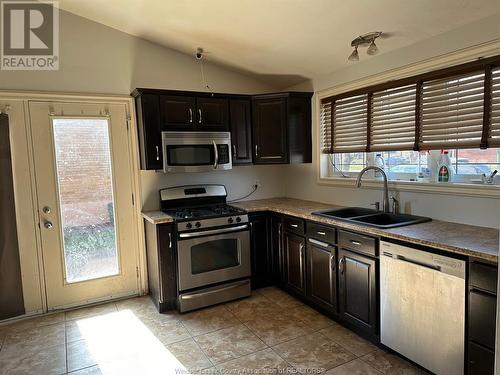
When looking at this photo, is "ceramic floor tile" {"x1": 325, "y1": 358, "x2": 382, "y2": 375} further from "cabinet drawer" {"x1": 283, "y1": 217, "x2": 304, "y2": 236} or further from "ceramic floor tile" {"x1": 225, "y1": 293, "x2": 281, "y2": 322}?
"cabinet drawer" {"x1": 283, "y1": 217, "x2": 304, "y2": 236}

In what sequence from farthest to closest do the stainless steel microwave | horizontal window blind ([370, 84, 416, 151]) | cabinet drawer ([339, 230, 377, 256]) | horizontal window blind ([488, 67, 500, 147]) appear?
the stainless steel microwave → horizontal window blind ([370, 84, 416, 151]) → cabinet drawer ([339, 230, 377, 256]) → horizontal window blind ([488, 67, 500, 147])

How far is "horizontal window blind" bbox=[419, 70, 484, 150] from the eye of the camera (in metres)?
2.33

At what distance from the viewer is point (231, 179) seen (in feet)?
13.3

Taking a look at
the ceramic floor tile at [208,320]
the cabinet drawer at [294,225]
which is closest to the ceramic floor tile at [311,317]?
the ceramic floor tile at [208,320]

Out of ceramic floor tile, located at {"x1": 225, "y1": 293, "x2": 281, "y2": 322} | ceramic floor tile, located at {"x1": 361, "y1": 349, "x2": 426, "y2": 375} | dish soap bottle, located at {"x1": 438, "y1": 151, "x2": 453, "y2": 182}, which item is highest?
dish soap bottle, located at {"x1": 438, "y1": 151, "x2": 453, "y2": 182}

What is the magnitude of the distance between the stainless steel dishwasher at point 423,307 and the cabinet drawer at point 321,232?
50cm

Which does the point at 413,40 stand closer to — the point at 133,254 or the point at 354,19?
the point at 354,19

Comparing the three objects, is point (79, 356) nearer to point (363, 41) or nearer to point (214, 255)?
point (214, 255)

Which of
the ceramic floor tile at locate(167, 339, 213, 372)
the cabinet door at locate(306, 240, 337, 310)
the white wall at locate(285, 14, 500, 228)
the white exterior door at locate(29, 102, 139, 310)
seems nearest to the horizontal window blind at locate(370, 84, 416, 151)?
the white wall at locate(285, 14, 500, 228)

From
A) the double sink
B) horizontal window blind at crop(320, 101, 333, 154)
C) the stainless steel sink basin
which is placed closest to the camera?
the double sink

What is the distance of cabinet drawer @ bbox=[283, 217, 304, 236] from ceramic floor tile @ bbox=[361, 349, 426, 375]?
3.74 ft

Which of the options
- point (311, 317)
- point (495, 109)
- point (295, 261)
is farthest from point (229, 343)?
point (495, 109)

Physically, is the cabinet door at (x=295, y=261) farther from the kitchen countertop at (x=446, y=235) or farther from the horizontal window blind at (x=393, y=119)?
the horizontal window blind at (x=393, y=119)

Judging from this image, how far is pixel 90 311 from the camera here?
3.29 m
